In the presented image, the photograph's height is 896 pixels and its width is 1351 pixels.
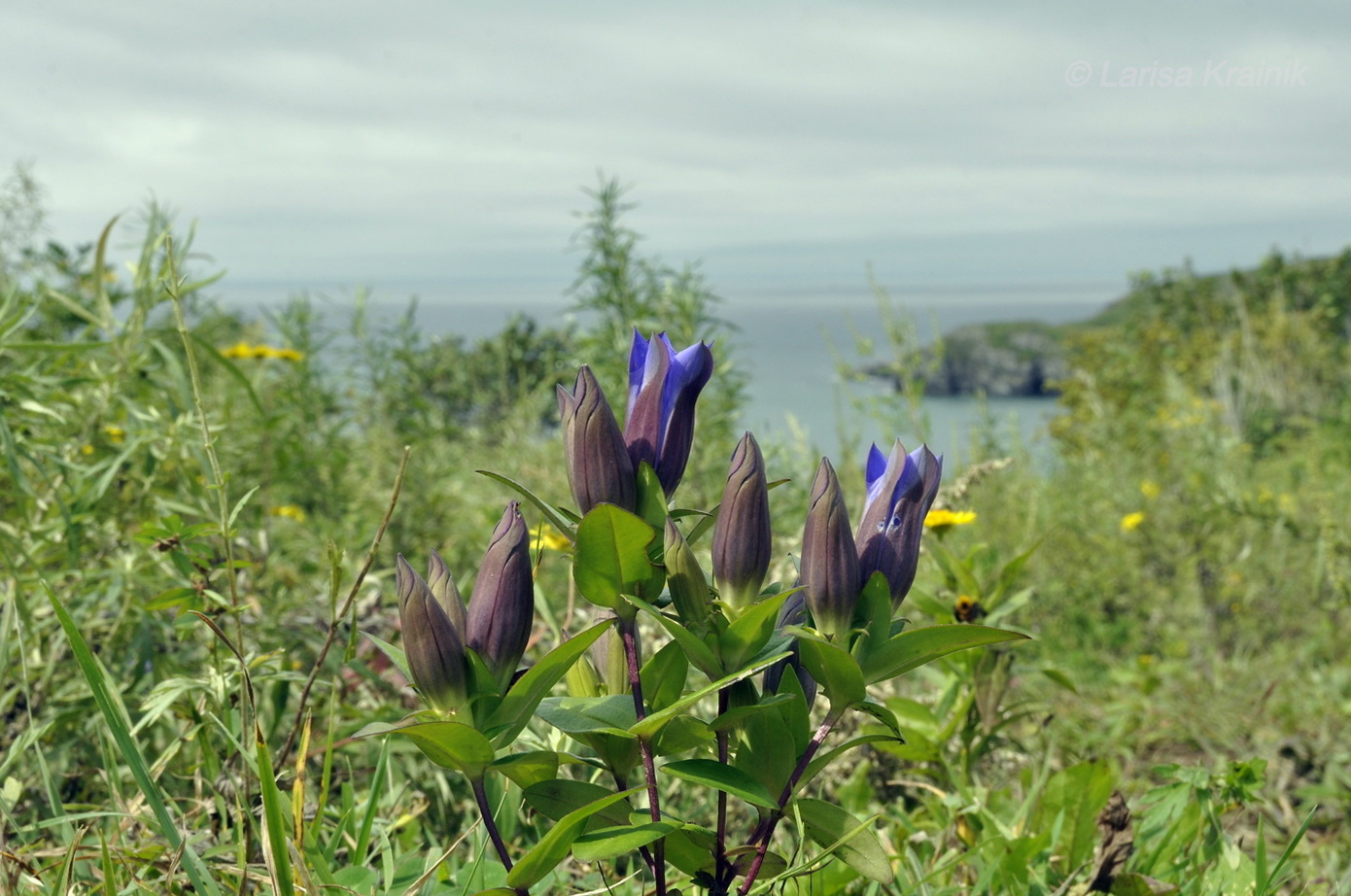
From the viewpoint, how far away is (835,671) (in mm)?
861

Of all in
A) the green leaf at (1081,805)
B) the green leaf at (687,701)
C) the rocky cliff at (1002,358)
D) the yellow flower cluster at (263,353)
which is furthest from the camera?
the rocky cliff at (1002,358)

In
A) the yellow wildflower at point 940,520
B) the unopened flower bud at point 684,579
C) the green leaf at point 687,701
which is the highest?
the unopened flower bud at point 684,579

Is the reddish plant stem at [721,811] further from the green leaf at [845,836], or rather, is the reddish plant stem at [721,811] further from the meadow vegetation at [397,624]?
the meadow vegetation at [397,624]

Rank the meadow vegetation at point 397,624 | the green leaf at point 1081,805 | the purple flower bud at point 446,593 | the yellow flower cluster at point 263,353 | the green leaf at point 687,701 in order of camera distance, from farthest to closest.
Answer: the yellow flower cluster at point 263,353 < the green leaf at point 1081,805 < the meadow vegetation at point 397,624 < the purple flower bud at point 446,593 < the green leaf at point 687,701

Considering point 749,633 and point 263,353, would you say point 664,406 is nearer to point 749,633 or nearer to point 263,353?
point 749,633

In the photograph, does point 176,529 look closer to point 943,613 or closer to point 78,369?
point 78,369

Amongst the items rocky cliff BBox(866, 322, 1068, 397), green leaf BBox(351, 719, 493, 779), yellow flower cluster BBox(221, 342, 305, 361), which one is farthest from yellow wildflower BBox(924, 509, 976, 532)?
rocky cliff BBox(866, 322, 1068, 397)

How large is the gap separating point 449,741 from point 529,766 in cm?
10

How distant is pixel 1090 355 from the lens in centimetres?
1925

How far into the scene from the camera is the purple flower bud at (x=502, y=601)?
0.87m

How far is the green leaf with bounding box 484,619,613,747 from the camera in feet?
2.73

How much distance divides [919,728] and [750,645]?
109cm

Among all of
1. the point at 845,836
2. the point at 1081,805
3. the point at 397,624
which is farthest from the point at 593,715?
the point at 397,624

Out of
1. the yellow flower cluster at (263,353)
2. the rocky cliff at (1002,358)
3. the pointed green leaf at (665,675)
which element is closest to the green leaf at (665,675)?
the pointed green leaf at (665,675)
